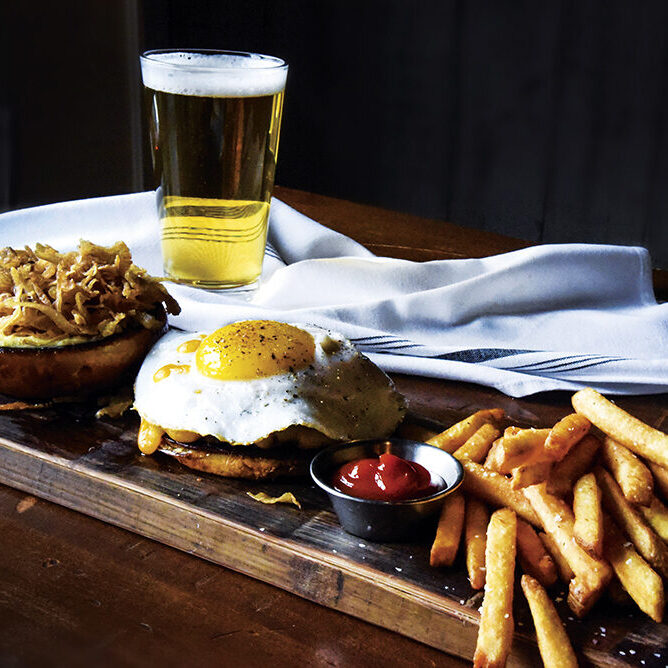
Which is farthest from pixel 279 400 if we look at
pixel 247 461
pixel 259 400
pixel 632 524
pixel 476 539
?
pixel 632 524

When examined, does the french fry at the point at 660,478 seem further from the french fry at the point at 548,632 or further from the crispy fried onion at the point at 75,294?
the crispy fried onion at the point at 75,294

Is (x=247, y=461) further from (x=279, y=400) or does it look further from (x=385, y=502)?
(x=385, y=502)

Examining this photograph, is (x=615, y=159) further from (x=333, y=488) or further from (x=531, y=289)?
(x=333, y=488)

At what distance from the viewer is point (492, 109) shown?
21.0 feet

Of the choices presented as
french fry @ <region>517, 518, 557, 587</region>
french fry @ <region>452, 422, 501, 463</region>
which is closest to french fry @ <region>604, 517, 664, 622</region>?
french fry @ <region>517, 518, 557, 587</region>

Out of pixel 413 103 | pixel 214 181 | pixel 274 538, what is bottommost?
pixel 413 103

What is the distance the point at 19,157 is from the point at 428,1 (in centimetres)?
286

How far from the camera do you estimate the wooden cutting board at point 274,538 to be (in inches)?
70.0

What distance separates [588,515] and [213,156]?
5.80ft

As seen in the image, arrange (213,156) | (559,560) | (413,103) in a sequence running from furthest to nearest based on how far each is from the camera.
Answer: (413,103)
(213,156)
(559,560)

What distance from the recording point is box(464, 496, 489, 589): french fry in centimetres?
184

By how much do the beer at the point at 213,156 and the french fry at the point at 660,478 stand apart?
167 cm

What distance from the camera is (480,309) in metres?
3.22

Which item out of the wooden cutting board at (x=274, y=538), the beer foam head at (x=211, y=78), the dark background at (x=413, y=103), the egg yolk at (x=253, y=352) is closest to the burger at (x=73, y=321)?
the wooden cutting board at (x=274, y=538)
